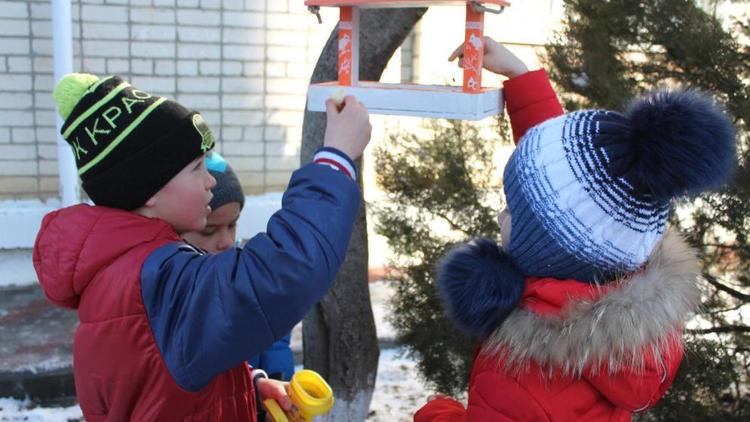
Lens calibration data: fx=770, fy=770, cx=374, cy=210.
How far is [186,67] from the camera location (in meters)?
5.59

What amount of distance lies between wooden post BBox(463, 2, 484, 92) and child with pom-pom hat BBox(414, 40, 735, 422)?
10.5 inches

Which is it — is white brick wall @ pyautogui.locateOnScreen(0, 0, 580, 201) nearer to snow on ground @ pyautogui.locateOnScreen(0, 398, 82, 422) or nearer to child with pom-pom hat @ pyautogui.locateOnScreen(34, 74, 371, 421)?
snow on ground @ pyautogui.locateOnScreen(0, 398, 82, 422)

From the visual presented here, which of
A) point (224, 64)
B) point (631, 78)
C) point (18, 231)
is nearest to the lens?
point (631, 78)

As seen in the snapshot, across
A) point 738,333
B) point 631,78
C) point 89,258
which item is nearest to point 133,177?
point 89,258

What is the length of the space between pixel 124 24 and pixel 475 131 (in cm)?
335

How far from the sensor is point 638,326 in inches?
59.8

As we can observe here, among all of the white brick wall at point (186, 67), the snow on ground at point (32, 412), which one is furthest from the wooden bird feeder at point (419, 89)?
the white brick wall at point (186, 67)

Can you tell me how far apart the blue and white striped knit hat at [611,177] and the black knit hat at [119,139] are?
0.72 meters

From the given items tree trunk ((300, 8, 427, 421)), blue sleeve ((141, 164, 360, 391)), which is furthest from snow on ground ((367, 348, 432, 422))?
blue sleeve ((141, 164, 360, 391))

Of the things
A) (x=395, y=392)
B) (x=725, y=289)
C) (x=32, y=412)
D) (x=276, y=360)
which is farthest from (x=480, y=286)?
(x=32, y=412)

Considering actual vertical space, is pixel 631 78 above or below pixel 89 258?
above

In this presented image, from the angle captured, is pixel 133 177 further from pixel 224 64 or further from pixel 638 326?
pixel 224 64

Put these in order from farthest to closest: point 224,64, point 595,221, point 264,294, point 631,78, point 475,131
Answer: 1. point 224,64
2. point 475,131
3. point 631,78
4. point 595,221
5. point 264,294

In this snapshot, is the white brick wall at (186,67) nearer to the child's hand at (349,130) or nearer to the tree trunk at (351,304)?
the tree trunk at (351,304)
